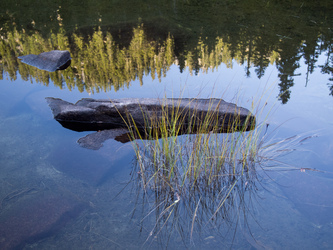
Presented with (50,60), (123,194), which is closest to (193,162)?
(123,194)

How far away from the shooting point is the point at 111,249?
2.53 m

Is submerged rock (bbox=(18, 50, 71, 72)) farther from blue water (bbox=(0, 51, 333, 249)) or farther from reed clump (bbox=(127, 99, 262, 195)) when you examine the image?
reed clump (bbox=(127, 99, 262, 195))

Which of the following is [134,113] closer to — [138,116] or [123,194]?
[138,116]

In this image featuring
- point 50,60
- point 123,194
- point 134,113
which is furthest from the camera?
point 50,60

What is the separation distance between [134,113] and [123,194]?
1.48m

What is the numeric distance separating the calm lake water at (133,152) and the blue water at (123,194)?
1 centimetres

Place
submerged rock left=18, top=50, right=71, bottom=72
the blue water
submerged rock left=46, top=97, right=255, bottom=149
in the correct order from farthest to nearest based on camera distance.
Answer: submerged rock left=18, top=50, right=71, bottom=72 < submerged rock left=46, top=97, right=255, bottom=149 < the blue water

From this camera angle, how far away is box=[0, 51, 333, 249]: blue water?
2.63m

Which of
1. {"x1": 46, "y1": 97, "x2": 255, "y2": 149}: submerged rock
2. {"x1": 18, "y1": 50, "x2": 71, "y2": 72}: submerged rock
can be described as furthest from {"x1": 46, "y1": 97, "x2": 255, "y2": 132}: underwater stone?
{"x1": 18, "y1": 50, "x2": 71, "y2": 72}: submerged rock

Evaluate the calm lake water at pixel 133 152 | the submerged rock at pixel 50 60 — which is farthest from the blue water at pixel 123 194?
the submerged rock at pixel 50 60

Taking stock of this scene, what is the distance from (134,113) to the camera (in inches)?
171

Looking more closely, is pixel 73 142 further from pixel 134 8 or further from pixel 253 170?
pixel 134 8

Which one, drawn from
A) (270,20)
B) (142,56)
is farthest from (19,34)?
(270,20)

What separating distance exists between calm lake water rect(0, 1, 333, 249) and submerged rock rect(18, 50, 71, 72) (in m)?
0.22
